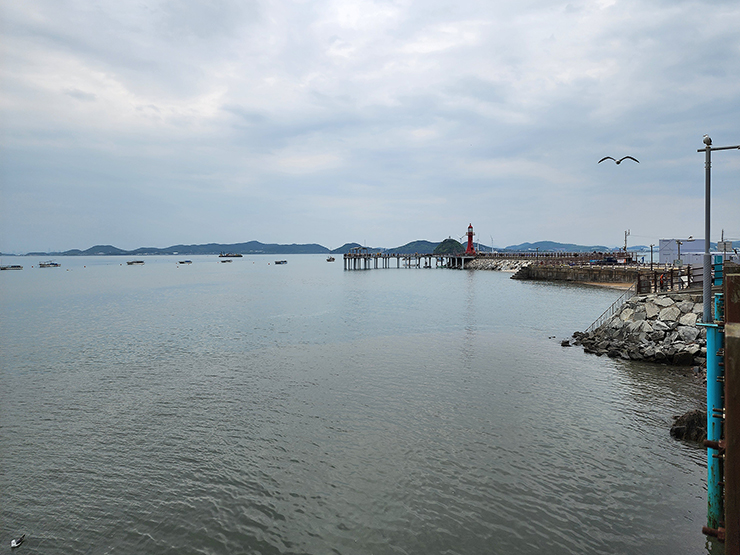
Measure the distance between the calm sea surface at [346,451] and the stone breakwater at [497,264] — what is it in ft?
295

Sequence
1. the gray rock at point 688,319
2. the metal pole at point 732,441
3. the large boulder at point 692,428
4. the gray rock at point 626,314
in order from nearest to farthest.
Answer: the metal pole at point 732,441
the large boulder at point 692,428
the gray rock at point 688,319
the gray rock at point 626,314

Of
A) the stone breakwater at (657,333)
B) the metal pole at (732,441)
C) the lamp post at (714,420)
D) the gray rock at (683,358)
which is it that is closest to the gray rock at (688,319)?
the stone breakwater at (657,333)

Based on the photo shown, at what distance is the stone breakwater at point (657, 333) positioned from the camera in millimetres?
20000

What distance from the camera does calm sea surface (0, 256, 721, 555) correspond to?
848 centimetres

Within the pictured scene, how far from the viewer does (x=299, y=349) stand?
2480cm

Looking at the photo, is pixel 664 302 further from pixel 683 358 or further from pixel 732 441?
pixel 732 441

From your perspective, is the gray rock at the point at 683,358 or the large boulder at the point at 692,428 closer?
the large boulder at the point at 692,428

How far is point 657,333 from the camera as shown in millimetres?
21422

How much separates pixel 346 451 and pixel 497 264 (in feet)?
374

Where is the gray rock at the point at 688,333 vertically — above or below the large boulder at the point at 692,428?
above

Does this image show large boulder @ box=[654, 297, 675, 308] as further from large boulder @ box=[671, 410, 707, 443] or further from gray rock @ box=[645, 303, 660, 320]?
large boulder @ box=[671, 410, 707, 443]

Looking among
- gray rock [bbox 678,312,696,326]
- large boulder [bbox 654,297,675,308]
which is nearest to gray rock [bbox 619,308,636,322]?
large boulder [bbox 654,297,675,308]

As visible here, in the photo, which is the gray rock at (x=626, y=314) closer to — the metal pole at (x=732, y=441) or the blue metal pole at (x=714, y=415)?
the blue metal pole at (x=714, y=415)

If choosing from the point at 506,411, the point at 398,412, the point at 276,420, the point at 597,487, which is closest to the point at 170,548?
the point at 276,420
